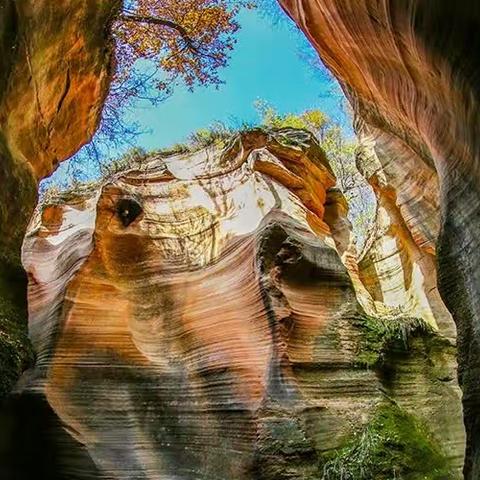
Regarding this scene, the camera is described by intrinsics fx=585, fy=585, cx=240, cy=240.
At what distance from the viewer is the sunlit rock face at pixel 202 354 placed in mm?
7211

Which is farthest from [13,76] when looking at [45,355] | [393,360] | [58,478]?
[393,360]

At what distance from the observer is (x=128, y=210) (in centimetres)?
980

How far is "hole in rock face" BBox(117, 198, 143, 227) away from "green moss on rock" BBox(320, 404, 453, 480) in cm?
498

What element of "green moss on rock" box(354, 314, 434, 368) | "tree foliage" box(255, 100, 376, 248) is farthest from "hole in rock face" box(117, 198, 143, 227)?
"tree foliage" box(255, 100, 376, 248)

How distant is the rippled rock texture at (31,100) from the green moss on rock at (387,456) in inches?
148

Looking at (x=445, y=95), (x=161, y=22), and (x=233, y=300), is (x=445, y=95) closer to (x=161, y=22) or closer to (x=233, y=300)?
(x=233, y=300)

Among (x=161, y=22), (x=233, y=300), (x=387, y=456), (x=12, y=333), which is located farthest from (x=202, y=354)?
(x=161, y=22)

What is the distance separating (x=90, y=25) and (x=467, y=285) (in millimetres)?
6051

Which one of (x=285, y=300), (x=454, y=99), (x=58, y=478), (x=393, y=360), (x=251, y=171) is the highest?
(x=251, y=171)

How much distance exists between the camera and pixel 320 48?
873 cm

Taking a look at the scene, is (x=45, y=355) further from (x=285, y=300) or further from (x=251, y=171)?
(x=251, y=171)

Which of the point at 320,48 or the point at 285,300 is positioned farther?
the point at 320,48

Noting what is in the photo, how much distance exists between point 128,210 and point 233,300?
2565 mm

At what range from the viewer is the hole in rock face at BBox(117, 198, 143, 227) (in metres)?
9.72
